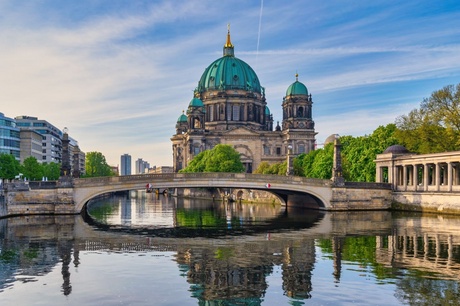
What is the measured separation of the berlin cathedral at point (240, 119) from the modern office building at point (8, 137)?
46.1 m

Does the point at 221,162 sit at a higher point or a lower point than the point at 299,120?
lower

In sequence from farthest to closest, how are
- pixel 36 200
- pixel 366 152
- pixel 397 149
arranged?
1. pixel 366 152
2. pixel 397 149
3. pixel 36 200

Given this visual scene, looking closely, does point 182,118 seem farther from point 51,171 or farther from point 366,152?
point 366,152

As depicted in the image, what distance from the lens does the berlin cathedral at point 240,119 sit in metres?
151

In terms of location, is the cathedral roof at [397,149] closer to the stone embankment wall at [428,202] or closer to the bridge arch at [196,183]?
the stone embankment wall at [428,202]

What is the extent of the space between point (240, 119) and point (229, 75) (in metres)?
13.2

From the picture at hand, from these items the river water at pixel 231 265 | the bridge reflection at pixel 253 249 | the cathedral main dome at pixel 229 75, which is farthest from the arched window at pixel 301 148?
the river water at pixel 231 265

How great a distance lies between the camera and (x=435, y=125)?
74.4 metres

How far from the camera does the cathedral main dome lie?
525 feet

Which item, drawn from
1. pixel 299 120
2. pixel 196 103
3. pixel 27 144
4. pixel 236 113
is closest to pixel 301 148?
pixel 299 120

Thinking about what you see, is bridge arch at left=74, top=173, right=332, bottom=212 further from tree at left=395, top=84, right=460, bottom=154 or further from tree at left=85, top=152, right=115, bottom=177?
tree at left=85, top=152, right=115, bottom=177

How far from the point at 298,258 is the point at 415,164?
45.5 meters

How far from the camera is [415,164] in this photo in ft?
241

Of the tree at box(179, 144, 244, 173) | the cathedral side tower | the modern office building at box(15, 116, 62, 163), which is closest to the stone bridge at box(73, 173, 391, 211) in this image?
the tree at box(179, 144, 244, 173)
